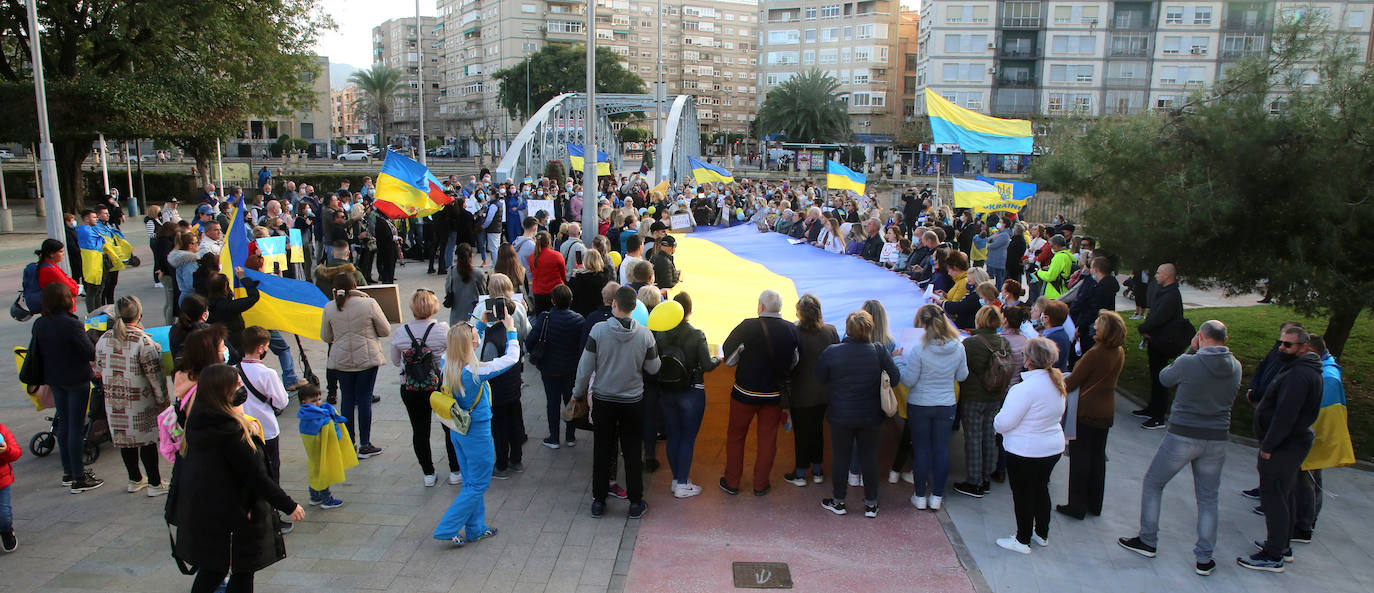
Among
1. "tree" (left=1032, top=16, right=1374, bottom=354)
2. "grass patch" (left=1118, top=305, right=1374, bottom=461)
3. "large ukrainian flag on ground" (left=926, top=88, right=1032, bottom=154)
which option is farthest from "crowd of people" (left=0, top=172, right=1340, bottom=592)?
"large ukrainian flag on ground" (left=926, top=88, right=1032, bottom=154)

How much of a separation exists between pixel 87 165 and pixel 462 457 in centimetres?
4752

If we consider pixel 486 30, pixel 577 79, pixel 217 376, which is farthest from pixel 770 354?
pixel 486 30

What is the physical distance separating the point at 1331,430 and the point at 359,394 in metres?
7.84

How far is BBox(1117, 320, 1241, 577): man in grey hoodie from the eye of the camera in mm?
5715

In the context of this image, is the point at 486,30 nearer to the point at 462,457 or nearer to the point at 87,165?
the point at 87,165

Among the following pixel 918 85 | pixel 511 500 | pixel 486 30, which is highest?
pixel 486 30

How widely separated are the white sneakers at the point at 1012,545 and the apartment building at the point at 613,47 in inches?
4000

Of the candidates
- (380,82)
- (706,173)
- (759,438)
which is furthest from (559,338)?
(380,82)

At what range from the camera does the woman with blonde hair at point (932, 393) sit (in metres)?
6.43

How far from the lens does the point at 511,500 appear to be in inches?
267

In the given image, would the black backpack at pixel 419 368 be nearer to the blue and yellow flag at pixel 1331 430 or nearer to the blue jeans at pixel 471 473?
the blue jeans at pixel 471 473

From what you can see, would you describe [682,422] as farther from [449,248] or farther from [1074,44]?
[1074,44]

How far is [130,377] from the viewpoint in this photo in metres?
6.38

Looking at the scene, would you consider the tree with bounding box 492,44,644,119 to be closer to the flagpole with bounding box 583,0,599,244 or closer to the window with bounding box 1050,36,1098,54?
the window with bounding box 1050,36,1098,54
